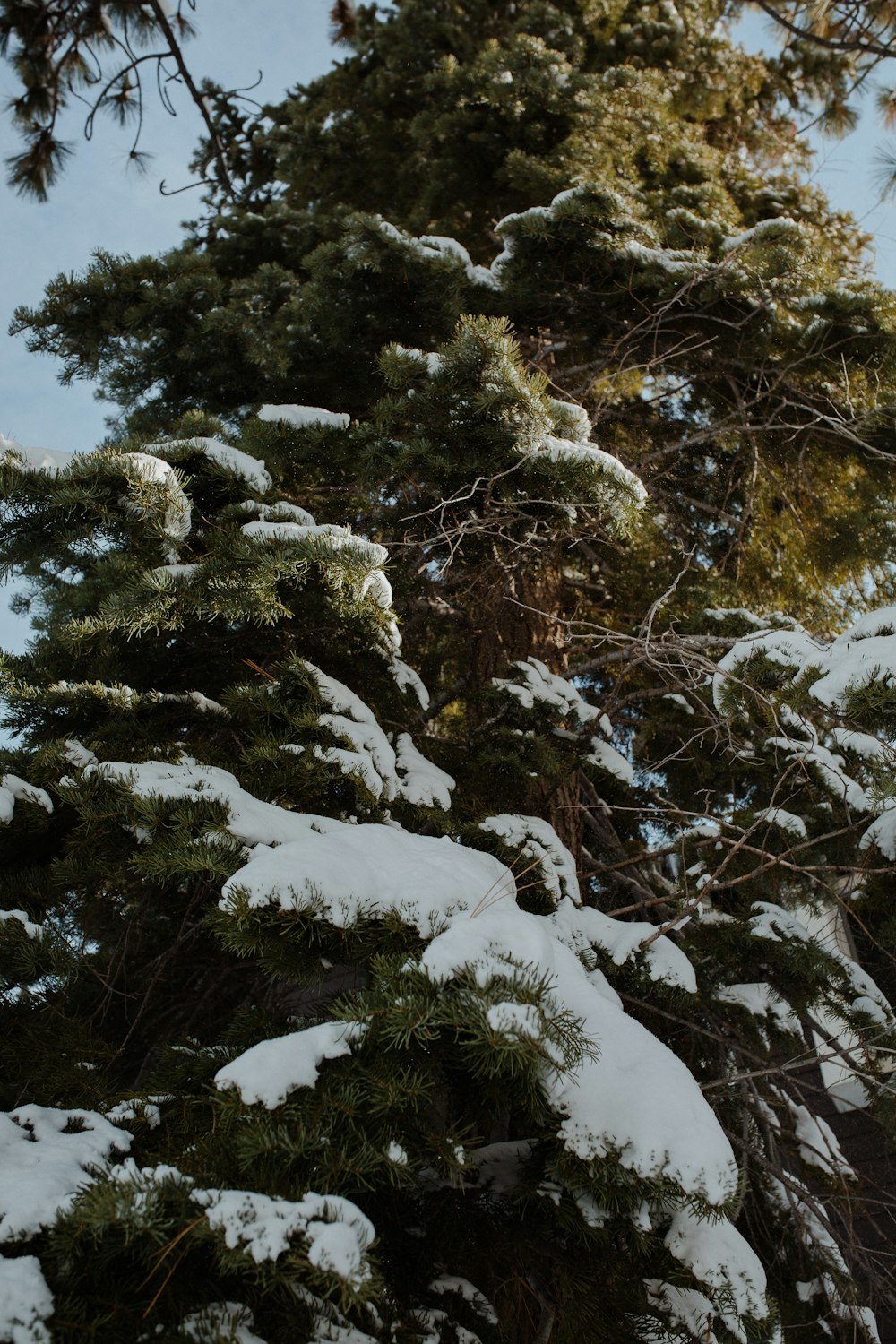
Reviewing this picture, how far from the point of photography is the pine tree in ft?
5.81

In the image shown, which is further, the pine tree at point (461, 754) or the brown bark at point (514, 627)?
the brown bark at point (514, 627)

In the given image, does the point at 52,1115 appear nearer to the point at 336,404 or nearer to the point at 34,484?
the point at 34,484

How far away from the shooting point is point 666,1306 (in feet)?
6.86

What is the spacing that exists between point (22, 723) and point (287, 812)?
107 centimetres

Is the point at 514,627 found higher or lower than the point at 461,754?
higher

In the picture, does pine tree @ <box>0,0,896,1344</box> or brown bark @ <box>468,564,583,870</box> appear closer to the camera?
pine tree @ <box>0,0,896,1344</box>

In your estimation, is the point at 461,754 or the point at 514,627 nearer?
the point at 461,754

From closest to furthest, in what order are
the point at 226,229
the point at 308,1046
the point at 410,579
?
the point at 308,1046
the point at 410,579
the point at 226,229

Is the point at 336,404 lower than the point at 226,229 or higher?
lower

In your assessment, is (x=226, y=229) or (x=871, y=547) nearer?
(x=871, y=547)

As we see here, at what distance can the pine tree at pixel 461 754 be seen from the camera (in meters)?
1.77

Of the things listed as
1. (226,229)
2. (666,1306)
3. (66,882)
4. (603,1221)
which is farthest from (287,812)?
(226,229)

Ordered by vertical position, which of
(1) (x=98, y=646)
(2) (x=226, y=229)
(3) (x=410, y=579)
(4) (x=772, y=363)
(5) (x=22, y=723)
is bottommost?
(5) (x=22, y=723)

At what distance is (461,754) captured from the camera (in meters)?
3.93
